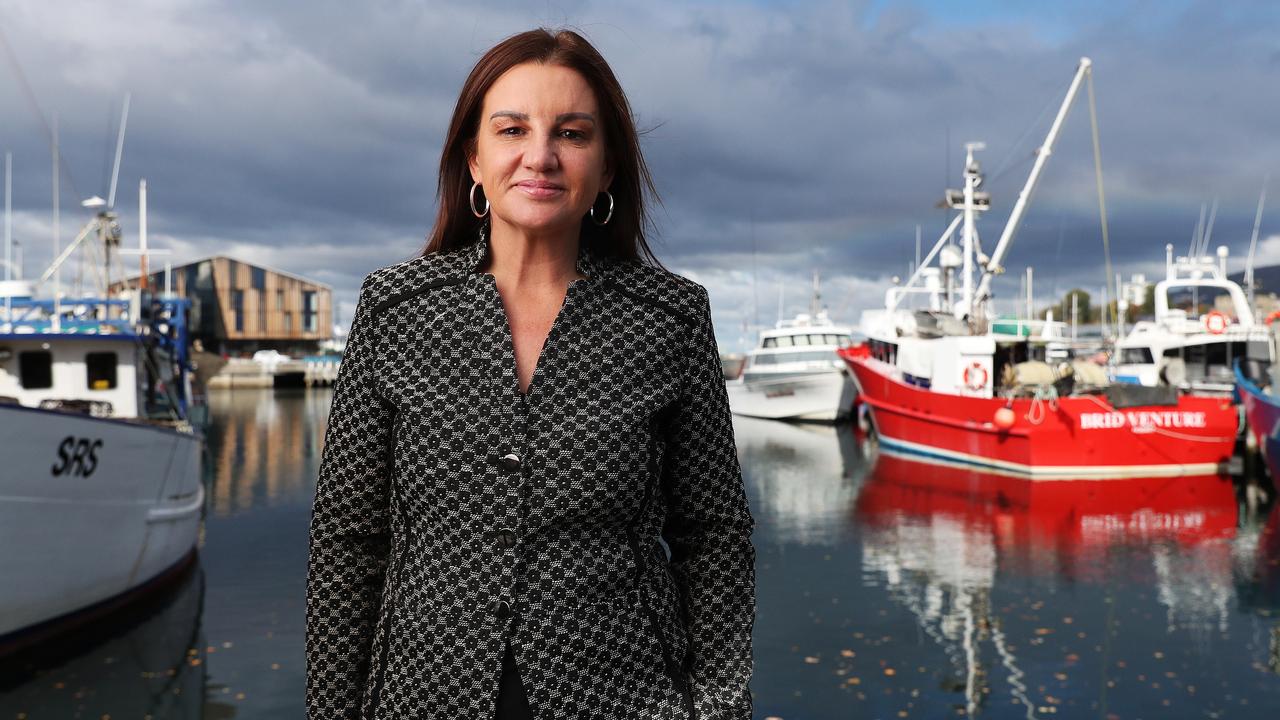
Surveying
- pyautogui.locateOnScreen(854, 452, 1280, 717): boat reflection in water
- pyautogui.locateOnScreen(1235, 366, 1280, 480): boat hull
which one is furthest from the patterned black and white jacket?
pyautogui.locateOnScreen(1235, 366, 1280, 480): boat hull

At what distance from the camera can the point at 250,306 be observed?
73.4 m

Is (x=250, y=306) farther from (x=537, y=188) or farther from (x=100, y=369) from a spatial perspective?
(x=537, y=188)

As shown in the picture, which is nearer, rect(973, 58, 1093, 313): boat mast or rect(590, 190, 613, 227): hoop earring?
rect(590, 190, 613, 227): hoop earring

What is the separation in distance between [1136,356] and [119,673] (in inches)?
1028

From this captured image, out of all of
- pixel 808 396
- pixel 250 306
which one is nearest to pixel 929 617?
pixel 808 396

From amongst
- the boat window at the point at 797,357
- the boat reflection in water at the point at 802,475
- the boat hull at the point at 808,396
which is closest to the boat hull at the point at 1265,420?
the boat reflection in water at the point at 802,475

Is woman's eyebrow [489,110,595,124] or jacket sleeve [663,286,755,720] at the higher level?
woman's eyebrow [489,110,595,124]

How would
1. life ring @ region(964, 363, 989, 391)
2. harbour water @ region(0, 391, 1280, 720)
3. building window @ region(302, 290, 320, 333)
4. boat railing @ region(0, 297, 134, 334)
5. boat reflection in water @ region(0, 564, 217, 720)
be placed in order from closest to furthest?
1. boat reflection in water @ region(0, 564, 217, 720)
2. harbour water @ region(0, 391, 1280, 720)
3. boat railing @ region(0, 297, 134, 334)
4. life ring @ region(964, 363, 989, 391)
5. building window @ region(302, 290, 320, 333)

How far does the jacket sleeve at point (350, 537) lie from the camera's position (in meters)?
1.73

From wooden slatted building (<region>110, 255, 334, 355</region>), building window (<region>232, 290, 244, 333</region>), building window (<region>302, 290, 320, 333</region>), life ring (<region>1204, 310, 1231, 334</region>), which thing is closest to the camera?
life ring (<region>1204, 310, 1231, 334</region>)

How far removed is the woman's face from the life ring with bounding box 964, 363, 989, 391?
868 inches

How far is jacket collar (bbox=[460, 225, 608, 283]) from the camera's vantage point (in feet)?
5.86

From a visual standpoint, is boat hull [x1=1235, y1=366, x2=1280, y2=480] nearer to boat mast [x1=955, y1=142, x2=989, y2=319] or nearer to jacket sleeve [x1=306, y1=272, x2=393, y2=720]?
boat mast [x1=955, y1=142, x2=989, y2=319]

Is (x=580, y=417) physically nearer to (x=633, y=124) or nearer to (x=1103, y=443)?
(x=633, y=124)
